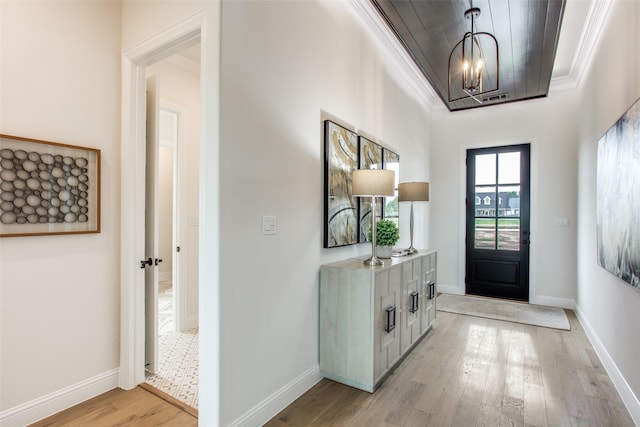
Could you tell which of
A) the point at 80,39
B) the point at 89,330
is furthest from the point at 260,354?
the point at 80,39

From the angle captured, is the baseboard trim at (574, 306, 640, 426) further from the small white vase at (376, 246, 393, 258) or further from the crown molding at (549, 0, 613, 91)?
the crown molding at (549, 0, 613, 91)

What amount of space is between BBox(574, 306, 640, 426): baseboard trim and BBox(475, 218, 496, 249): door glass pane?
5.46ft

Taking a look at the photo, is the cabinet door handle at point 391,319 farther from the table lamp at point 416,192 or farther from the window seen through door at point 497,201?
the window seen through door at point 497,201

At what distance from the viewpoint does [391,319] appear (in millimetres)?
2506

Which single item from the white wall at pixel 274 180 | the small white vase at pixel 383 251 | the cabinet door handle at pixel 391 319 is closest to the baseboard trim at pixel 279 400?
the white wall at pixel 274 180

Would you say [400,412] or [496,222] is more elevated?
[496,222]

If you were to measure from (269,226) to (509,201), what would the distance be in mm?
4199

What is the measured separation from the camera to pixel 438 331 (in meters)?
3.58

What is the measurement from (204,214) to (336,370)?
1.51 meters

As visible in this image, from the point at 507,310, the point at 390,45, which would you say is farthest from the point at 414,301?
the point at 390,45

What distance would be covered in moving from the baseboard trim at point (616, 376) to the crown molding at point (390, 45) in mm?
3394

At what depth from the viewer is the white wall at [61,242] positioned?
6.09ft

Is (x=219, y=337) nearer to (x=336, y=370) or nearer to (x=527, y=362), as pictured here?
(x=336, y=370)

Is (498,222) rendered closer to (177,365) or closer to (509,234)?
(509,234)
